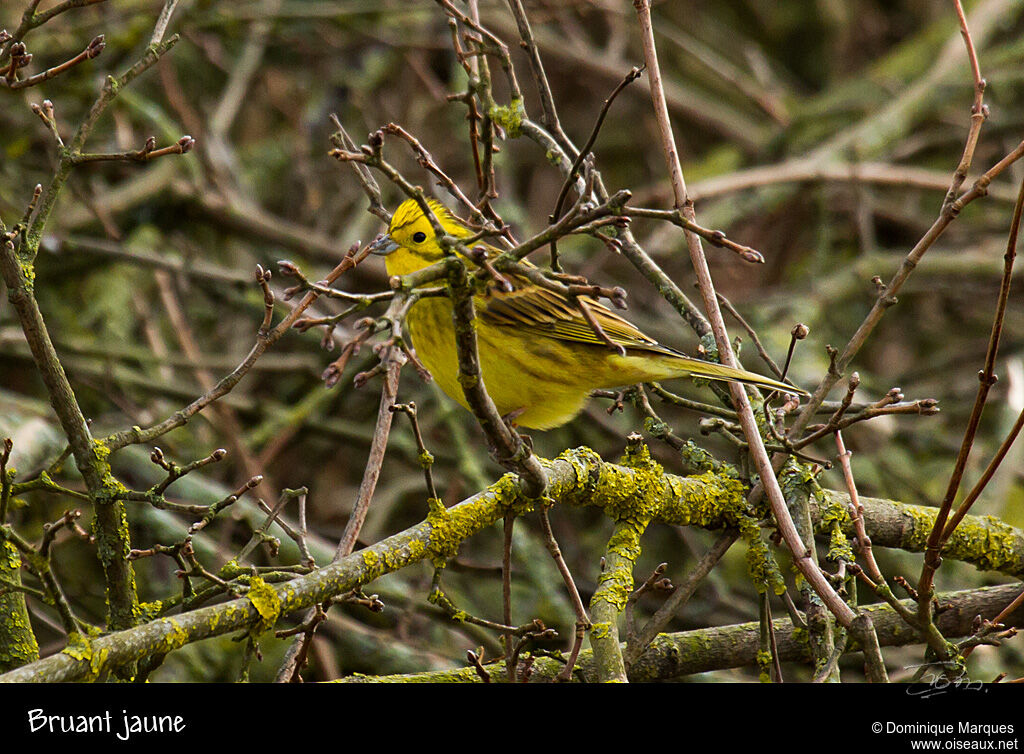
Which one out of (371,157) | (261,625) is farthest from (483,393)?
(261,625)

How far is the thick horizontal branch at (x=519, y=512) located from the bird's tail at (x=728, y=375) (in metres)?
0.31

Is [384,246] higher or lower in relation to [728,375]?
higher

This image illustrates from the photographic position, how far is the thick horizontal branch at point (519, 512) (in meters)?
2.10

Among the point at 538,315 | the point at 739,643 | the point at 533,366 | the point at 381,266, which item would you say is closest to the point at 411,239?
the point at 538,315

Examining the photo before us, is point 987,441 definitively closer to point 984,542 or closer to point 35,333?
point 984,542

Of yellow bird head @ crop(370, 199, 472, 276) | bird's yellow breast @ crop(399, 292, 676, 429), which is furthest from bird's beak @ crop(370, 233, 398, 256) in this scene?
bird's yellow breast @ crop(399, 292, 676, 429)

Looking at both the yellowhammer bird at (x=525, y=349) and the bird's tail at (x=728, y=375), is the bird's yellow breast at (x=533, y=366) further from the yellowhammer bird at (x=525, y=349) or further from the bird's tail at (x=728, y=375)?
the bird's tail at (x=728, y=375)

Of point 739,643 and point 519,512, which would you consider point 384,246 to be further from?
point 739,643

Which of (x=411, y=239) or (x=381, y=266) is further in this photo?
(x=381, y=266)

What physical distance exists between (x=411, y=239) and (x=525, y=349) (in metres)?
0.61

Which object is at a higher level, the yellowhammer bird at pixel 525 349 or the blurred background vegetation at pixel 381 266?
the blurred background vegetation at pixel 381 266

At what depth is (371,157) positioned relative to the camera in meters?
2.11

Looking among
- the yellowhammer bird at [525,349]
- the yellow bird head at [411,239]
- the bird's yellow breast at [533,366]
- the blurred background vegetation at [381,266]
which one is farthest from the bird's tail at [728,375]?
the blurred background vegetation at [381,266]

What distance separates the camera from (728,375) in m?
3.18
